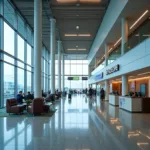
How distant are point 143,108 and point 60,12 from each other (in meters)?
12.5

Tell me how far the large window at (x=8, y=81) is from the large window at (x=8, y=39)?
3.99 ft

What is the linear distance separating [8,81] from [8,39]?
3.22 metres

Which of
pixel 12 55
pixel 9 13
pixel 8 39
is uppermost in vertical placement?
pixel 9 13

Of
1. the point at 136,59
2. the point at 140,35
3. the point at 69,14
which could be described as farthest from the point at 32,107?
the point at 69,14

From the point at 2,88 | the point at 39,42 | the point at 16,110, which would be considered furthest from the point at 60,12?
the point at 16,110

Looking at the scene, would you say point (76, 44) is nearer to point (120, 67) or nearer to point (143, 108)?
point (120, 67)

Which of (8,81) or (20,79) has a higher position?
(20,79)

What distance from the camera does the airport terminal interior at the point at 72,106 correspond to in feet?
23.2

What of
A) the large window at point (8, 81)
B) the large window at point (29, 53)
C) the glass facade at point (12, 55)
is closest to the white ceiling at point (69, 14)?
the glass facade at point (12, 55)

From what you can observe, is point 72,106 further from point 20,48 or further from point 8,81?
point 20,48

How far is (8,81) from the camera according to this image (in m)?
17.5

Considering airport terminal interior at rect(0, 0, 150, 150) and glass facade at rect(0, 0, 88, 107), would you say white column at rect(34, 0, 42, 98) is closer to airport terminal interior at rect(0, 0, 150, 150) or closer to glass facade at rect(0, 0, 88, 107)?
airport terminal interior at rect(0, 0, 150, 150)

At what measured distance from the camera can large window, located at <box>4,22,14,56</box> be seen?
17.0 m

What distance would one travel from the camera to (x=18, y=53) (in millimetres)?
20203
